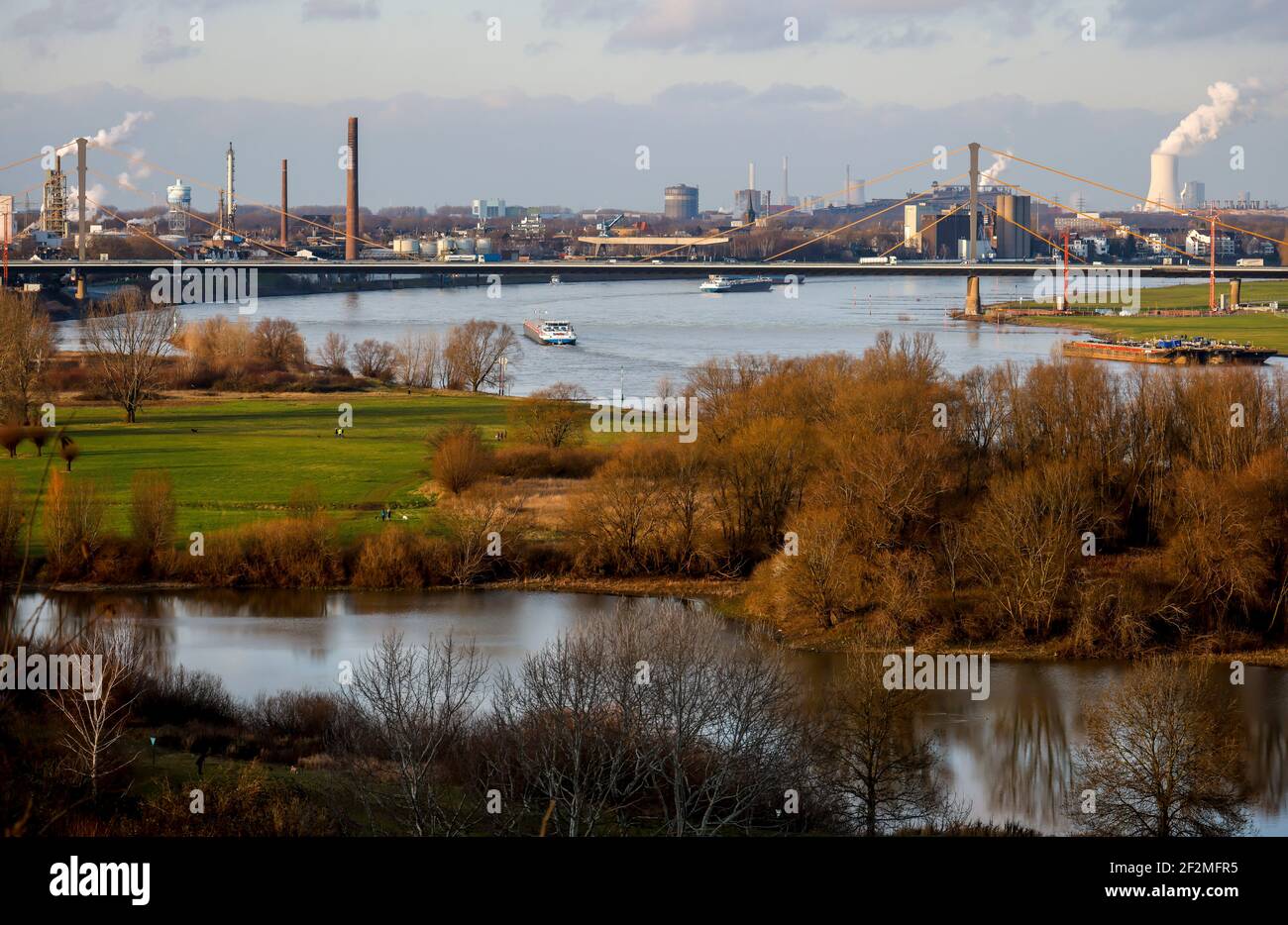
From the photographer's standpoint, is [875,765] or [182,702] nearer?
[875,765]

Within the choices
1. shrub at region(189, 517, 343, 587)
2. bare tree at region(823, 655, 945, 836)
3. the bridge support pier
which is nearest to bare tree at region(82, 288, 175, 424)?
shrub at region(189, 517, 343, 587)


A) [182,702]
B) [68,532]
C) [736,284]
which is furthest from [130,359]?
[736,284]

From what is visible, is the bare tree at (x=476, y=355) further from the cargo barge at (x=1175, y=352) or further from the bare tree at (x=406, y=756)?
the bare tree at (x=406, y=756)

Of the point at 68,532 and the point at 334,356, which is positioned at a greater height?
the point at 334,356

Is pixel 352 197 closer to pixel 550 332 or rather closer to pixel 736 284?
pixel 736 284

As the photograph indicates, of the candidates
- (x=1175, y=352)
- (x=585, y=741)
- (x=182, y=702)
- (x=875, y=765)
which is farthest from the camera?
(x=1175, y=352)

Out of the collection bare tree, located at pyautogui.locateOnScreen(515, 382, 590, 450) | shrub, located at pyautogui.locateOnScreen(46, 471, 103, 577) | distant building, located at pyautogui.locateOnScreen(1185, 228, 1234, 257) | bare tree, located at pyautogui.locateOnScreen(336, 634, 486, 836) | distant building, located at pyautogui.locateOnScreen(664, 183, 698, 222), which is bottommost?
bare tree, located at pyautogui.locateOnScreen(336, 634, 486, 836)

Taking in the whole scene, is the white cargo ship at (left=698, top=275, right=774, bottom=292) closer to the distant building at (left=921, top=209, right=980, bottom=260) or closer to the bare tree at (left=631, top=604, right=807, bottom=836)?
the distant building at (left=921, top=209, right=980, bottom=260)
